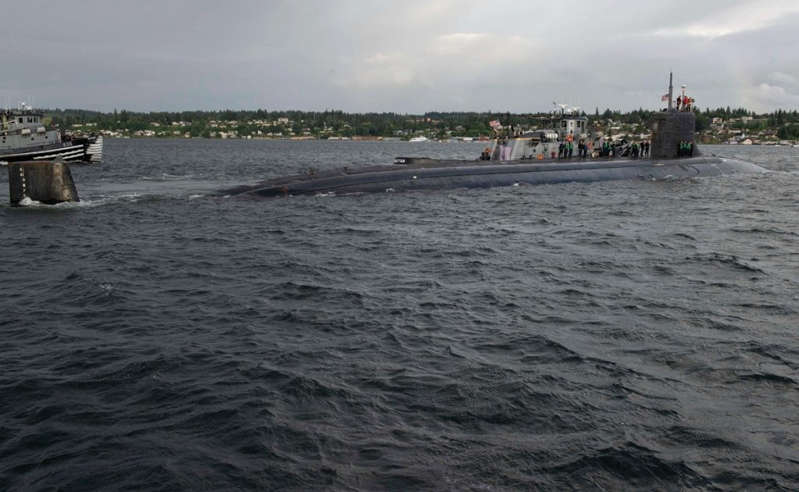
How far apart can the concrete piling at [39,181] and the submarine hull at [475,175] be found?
29.4 ft

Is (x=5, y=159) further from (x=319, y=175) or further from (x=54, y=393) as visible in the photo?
(x=54, y=393)

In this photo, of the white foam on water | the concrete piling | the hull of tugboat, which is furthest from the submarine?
the hull of tugboat

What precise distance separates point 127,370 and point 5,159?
58778 millimetres

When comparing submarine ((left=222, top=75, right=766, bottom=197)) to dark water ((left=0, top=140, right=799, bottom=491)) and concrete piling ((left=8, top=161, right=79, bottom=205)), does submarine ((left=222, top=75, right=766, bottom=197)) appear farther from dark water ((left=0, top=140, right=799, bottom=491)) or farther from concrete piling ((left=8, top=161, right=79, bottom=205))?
dark water ((left=0, top=140, right=799, bottom=491))

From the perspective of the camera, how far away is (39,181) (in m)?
32.6

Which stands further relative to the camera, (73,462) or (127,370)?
(127,370)

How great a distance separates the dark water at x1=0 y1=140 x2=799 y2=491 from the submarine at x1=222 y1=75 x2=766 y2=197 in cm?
1422

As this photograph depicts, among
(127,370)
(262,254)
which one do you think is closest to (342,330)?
(127,370)

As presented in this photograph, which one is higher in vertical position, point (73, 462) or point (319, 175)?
point (319, 175)

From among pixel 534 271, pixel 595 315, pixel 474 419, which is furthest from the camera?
pixel 534 271

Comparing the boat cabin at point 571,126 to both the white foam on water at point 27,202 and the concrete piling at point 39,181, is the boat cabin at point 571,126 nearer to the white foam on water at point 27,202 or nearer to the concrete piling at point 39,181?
the concrete piling at point 39,181

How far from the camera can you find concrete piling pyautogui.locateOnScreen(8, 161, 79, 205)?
3200 cm

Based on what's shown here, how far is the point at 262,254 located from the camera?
22.8 m

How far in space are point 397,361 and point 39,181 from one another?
2711cm
